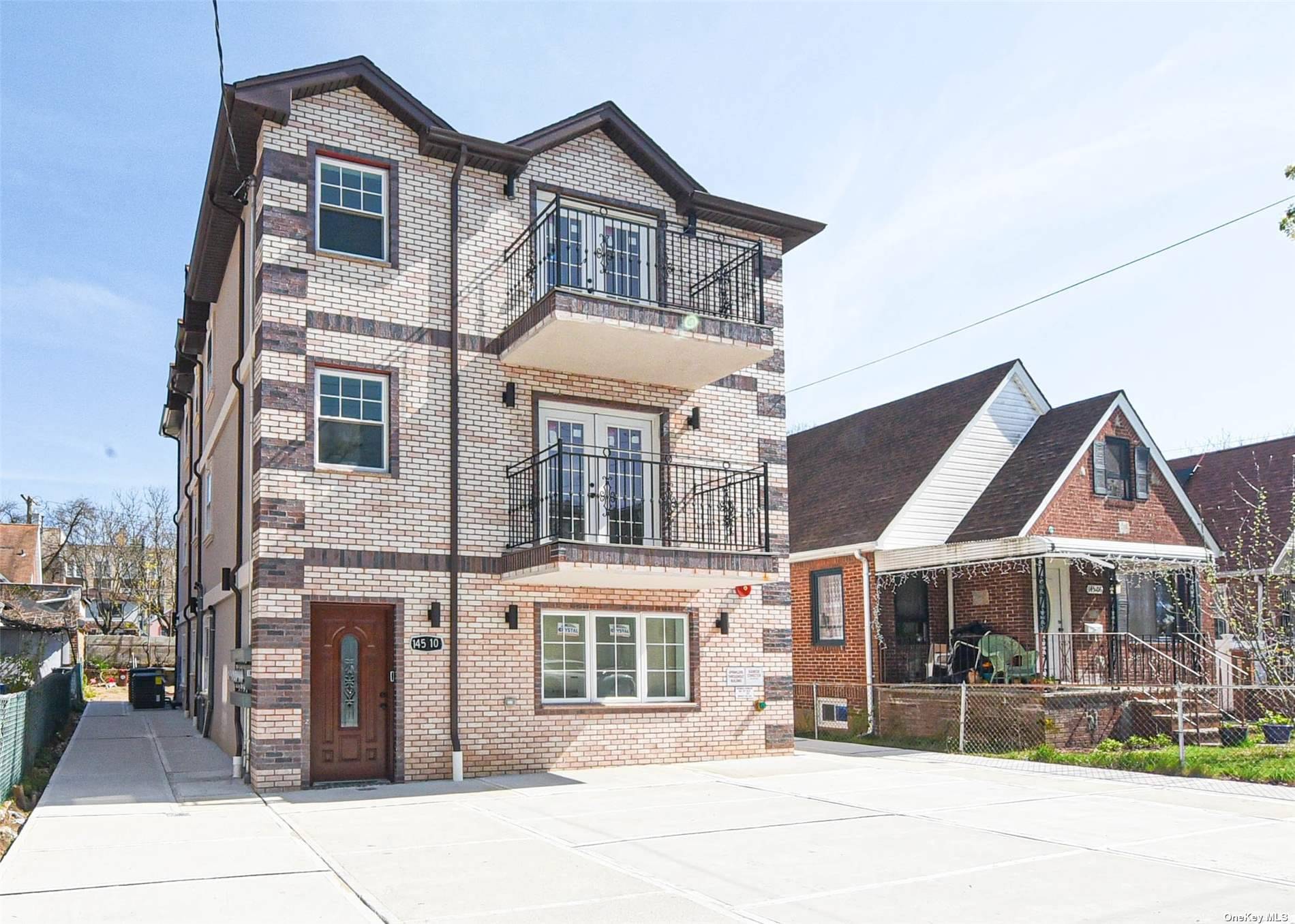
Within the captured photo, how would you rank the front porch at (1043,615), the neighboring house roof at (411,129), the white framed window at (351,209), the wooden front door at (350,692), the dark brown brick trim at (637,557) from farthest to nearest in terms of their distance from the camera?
the front porch at (1043,615) < the white framed window at (351,209) < the neighboring house roof at (411,129) < the wooden front door at (350,692) < the dark brown brick trim at (637,557)

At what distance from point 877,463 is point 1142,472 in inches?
199

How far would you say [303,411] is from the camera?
13.5m

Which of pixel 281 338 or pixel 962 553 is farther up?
pixel 281 338

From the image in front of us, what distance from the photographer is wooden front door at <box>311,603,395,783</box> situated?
13.5 m

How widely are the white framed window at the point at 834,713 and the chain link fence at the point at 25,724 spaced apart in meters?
12.8

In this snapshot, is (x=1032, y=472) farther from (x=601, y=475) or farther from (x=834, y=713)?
(x=601, y=475)

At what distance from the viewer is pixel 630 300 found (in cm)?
1591

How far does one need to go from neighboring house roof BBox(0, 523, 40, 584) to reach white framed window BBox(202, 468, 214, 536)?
2584 centimetres

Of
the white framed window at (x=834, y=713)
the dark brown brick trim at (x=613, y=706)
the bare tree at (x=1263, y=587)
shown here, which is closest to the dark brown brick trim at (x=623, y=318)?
the dark brown brick trim at (x=613, y=706)

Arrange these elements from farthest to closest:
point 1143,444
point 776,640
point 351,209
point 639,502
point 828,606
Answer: point 828,606 → point 1143,444 → point 776,640 → point 639,502 → point 351,209

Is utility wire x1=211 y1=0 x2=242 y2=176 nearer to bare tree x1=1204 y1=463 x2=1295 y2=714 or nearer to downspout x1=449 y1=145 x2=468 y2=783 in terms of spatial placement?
downspout x1=449 y1=145 x2=468 y2=783

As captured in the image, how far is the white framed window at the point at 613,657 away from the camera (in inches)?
589

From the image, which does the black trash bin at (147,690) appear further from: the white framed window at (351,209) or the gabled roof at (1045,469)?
the gabled roof at (1045,469)

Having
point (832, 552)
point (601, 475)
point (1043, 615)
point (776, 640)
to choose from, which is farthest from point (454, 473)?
point (1043, 615)
